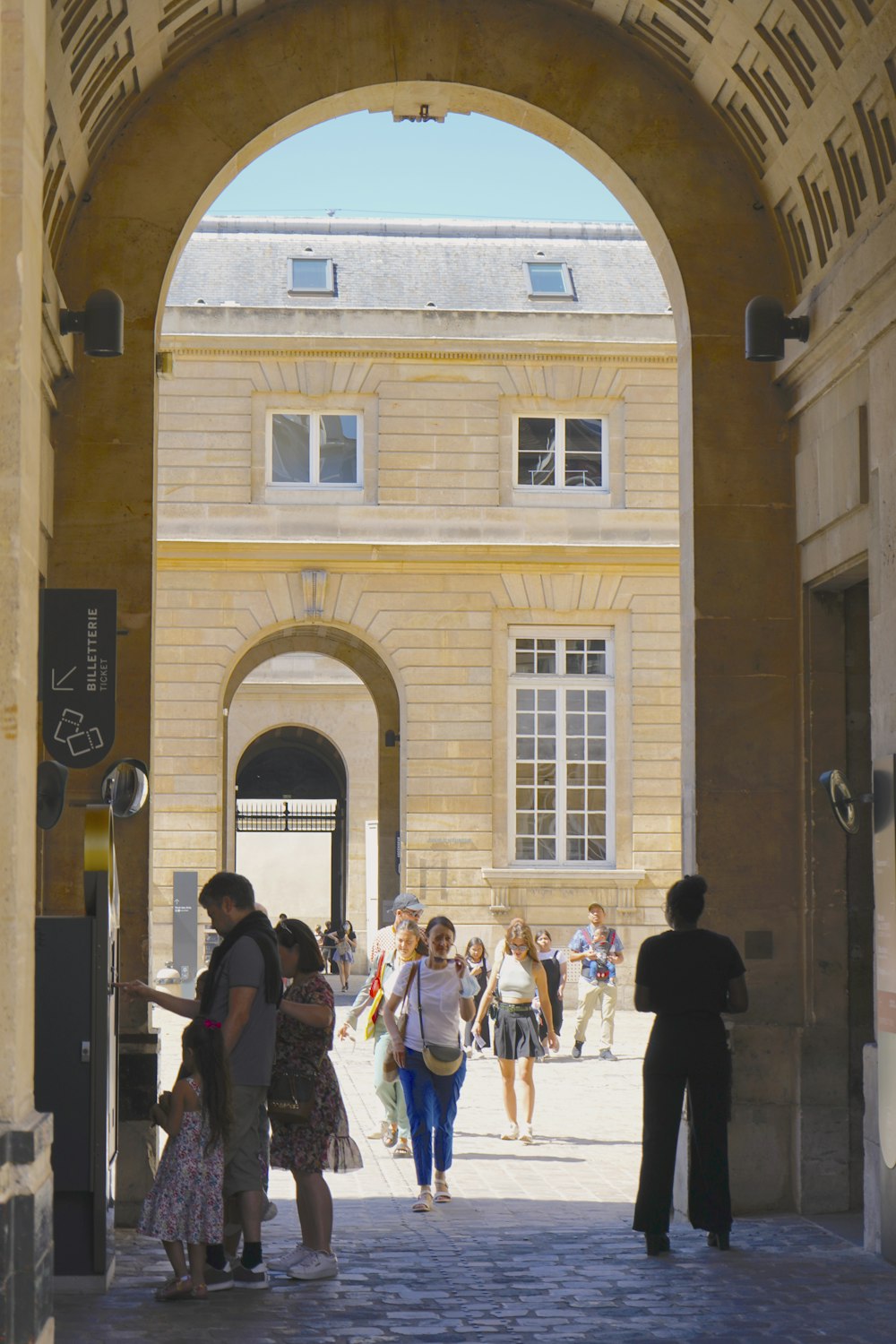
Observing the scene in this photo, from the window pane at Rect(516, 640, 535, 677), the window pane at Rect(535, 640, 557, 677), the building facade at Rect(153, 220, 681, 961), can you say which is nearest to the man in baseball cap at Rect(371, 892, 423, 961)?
the building facade at Rect(153, 220, 681, 961)

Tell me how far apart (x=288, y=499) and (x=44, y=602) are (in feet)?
58.4

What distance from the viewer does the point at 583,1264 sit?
770cm

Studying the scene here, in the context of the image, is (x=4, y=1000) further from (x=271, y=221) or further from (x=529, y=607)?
(x=271, y=221)

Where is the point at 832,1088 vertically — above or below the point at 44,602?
below

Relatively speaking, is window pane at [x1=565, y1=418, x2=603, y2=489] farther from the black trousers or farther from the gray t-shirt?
the gray t-shirt

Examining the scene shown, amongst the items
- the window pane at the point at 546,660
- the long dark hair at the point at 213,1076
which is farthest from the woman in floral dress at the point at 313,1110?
the window pane at the point at 546,660

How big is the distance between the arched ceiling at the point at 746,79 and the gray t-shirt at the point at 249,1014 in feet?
13.3

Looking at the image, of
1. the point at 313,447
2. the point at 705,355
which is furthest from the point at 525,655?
the point at 705,355

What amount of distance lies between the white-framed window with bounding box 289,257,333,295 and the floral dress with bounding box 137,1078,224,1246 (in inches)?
922

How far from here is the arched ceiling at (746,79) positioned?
327 inches

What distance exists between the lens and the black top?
317 inches

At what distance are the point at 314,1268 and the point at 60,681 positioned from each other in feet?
9.87

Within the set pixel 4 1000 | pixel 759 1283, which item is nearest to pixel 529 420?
pixel 759 1283

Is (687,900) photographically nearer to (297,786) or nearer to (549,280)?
(549,280)
